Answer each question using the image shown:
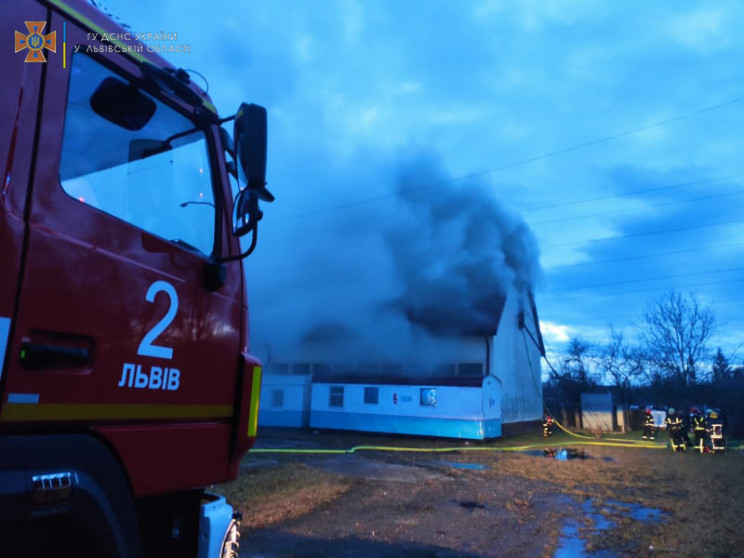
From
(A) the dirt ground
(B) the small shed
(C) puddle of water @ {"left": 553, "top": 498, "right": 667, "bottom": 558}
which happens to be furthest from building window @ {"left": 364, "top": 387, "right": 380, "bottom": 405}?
(B) the small shed

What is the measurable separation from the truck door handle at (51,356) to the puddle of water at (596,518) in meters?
4.94

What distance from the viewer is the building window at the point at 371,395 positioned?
18.1 meters

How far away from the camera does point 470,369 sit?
737 inches

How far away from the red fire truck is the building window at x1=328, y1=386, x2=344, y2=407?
658 inches

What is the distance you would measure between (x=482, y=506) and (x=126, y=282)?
21.6ft

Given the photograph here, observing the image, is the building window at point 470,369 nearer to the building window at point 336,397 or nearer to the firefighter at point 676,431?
the building window at point 336,397

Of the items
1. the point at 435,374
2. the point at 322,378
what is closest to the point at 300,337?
the point at 322,378

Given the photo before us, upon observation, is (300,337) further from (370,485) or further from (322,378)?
(370,485)

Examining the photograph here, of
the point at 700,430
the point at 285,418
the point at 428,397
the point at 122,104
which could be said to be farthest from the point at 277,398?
the point at 122,104

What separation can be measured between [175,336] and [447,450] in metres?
13.3

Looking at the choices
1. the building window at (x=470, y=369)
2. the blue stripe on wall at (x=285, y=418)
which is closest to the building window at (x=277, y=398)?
the blue stripe on wall at (x=285, y=418)

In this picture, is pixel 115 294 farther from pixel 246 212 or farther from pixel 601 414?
pixel 601 414

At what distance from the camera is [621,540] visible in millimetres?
5555

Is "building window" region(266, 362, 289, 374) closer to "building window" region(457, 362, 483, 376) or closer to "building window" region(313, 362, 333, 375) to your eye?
"building window" region(313, 362, 333, 375)
